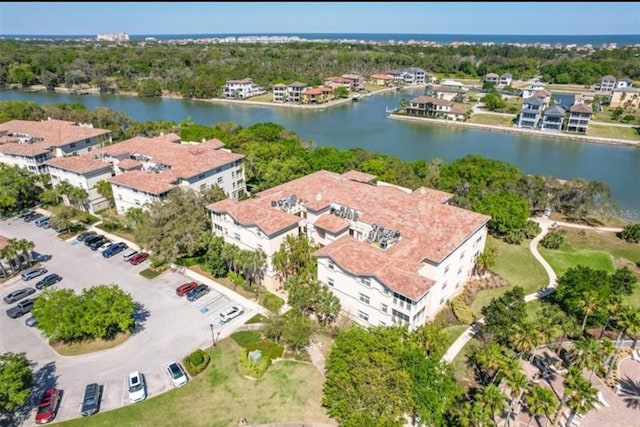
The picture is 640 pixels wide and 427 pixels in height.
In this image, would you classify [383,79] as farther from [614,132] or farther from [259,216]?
[259,216]

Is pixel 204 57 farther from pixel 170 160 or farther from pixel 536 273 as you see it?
pixel 536 273

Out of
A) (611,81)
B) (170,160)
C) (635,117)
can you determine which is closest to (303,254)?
(170,160)

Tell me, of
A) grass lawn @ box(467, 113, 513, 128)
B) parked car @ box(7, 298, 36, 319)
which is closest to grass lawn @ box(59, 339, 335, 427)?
parked car @ box(7, 298, 36, 319)

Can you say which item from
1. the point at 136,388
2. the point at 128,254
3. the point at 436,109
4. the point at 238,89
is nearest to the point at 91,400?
the point at 136,388

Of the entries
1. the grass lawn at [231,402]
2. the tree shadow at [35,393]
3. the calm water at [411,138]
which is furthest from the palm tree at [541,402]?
the calm water at [411,138]

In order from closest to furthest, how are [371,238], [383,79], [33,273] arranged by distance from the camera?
1. [371,238]
2. [33,273]
3. [383,79]

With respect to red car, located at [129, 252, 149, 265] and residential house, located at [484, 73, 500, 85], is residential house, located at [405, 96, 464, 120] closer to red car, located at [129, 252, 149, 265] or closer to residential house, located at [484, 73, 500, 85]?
residential house, located at [484, 73, 500, 85]
